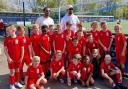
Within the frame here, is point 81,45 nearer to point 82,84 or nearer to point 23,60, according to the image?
point 82,84

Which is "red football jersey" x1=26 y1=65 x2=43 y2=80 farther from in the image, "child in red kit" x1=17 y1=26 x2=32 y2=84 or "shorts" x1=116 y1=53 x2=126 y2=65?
"shorts" x1=116 y1=53 x2=126 y2=65

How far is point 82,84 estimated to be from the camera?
7910 millimetres

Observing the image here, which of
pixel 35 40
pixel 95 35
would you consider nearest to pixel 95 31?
pixel 95 35

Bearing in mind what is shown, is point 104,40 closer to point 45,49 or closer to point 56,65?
point 56,65

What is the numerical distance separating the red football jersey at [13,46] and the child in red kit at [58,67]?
955 mm

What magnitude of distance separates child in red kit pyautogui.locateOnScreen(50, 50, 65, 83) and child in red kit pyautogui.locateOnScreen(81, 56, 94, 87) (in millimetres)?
524

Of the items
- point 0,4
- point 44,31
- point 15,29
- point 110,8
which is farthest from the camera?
point 0,4

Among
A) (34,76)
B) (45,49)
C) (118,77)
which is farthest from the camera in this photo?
(45,49)

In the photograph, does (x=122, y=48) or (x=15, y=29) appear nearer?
(x=15, y=29)

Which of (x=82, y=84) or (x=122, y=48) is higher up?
(x=122, y=48)

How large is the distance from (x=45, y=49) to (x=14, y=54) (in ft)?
3.29

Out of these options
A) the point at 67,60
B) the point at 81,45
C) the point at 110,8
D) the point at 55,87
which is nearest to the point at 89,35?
Result: the point at 81,45

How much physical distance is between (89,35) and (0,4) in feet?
212

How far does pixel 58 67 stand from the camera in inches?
317
